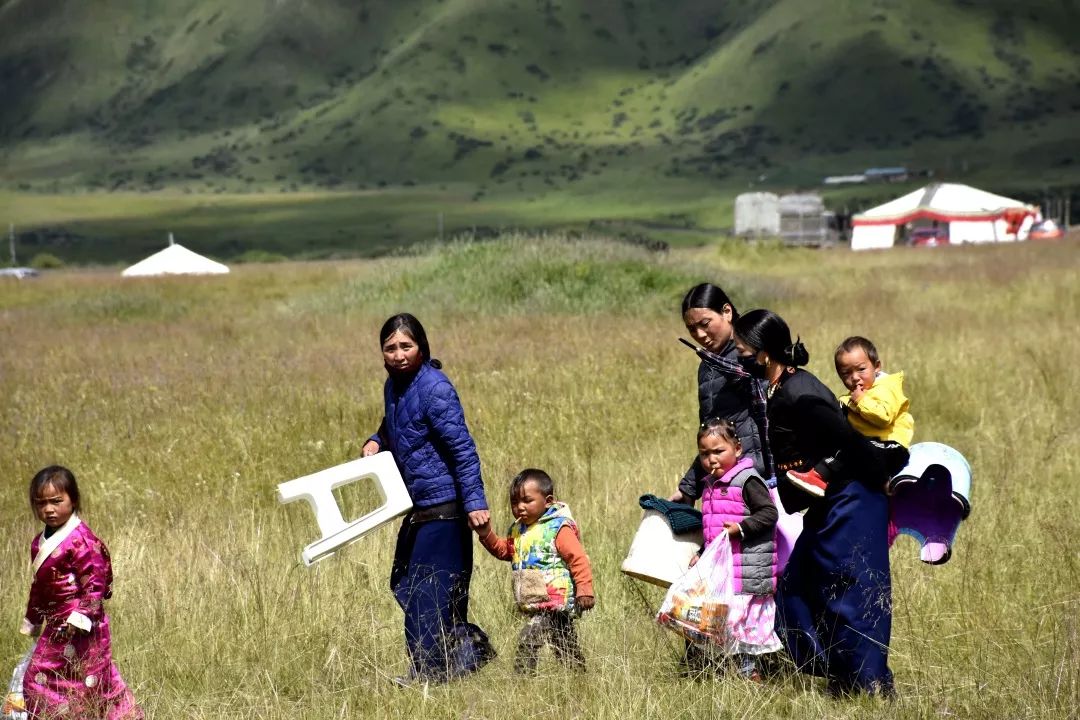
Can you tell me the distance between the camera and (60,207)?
121562mm

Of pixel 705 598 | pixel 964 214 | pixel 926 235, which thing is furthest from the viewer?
pixel 926 235

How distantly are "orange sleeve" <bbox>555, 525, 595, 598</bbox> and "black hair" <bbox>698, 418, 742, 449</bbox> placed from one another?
1.96ft

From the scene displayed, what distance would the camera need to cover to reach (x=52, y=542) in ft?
15.4

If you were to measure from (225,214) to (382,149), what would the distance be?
135ft

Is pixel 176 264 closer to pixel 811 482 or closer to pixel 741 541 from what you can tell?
pixel 741 541

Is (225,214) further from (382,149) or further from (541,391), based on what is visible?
(541,391)

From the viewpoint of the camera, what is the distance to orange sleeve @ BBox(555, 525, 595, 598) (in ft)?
16.8

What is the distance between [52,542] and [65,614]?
242 millimetres

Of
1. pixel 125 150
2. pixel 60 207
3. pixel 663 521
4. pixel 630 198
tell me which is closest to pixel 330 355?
pixel 663 521

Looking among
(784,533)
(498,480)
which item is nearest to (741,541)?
(784,533)

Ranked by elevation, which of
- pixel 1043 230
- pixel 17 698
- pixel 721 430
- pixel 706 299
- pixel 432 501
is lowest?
pixel 17 698

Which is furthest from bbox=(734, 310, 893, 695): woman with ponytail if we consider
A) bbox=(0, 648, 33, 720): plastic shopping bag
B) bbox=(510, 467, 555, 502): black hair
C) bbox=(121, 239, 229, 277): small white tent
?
bbox=(121, 239, 229, 277): small white tent

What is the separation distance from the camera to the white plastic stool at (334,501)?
4957 mm

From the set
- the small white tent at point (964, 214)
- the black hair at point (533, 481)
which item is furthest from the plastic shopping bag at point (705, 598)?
the small white tent at point (964, 214)
